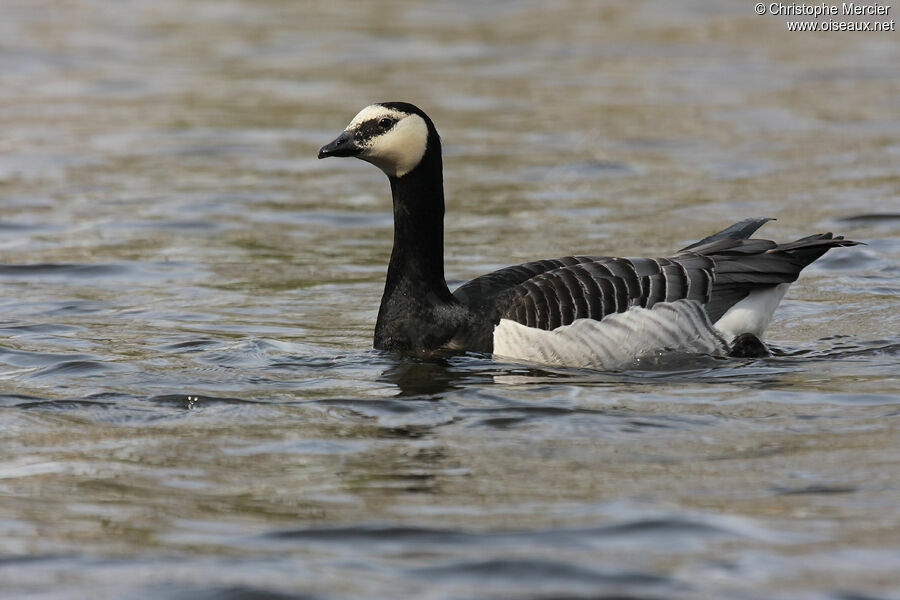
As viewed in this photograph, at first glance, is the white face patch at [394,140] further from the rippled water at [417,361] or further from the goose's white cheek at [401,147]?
the rippled water at [417,361]

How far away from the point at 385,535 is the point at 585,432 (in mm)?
1956

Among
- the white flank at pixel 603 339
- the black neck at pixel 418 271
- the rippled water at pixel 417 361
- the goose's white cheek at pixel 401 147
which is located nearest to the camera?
the rippled water at pixel 417 361

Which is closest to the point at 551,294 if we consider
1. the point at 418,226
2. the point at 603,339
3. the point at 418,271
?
the point at 603,339

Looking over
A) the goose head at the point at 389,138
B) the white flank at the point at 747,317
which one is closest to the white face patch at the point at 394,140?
the goose head at the point at 389,138

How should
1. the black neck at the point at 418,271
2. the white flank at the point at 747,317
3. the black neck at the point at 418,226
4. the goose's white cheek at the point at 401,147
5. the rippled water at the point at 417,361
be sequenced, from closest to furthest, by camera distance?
the rippled water at the point at 417,361
the goose's white cheek at the point at 401,147
the black neck at the point at 418,271
the black neck at the point at 418,226
the white flank at the point at 747,317

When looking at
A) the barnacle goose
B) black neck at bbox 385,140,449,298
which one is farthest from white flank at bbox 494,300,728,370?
black neck at bbox 385,140,449,298

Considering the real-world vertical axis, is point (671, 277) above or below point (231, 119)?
below

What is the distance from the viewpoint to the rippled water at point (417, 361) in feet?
20.7

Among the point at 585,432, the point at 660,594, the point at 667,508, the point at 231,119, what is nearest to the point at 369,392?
the point at 585,432

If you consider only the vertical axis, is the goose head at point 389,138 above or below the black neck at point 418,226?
above

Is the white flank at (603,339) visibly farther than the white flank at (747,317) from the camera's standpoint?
No

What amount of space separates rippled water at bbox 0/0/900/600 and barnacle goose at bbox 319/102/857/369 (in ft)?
0.73

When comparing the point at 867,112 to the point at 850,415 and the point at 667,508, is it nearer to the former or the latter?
the point at 850,415

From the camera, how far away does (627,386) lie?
9.22 metres
